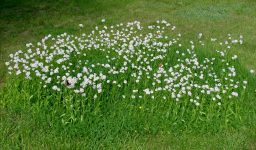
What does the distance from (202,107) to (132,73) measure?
5.75 ft

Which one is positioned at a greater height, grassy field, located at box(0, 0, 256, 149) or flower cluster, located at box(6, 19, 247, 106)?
flower cluster, located at box(6, 19, 247, 106)

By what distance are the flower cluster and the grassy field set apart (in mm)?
591

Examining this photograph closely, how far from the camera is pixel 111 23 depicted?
43.6 ft

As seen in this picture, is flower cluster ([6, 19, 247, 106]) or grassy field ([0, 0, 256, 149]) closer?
grassy field ([0, 0, 256, 149])

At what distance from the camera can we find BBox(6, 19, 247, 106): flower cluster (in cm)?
785

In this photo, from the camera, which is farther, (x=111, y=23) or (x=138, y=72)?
(x=111, y=23)

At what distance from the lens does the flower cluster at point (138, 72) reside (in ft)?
25.7

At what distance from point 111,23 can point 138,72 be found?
484 cm

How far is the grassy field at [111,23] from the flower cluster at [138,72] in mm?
591

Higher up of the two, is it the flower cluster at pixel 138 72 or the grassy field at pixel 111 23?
the flower cluster at pixel 138 72

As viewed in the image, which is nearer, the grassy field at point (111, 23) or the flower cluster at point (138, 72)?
the grassy field at point (111, 23)

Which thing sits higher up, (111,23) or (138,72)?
(138,72)

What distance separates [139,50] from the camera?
373 inches

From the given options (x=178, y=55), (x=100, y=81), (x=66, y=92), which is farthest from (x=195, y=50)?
(x=66, y=92)
